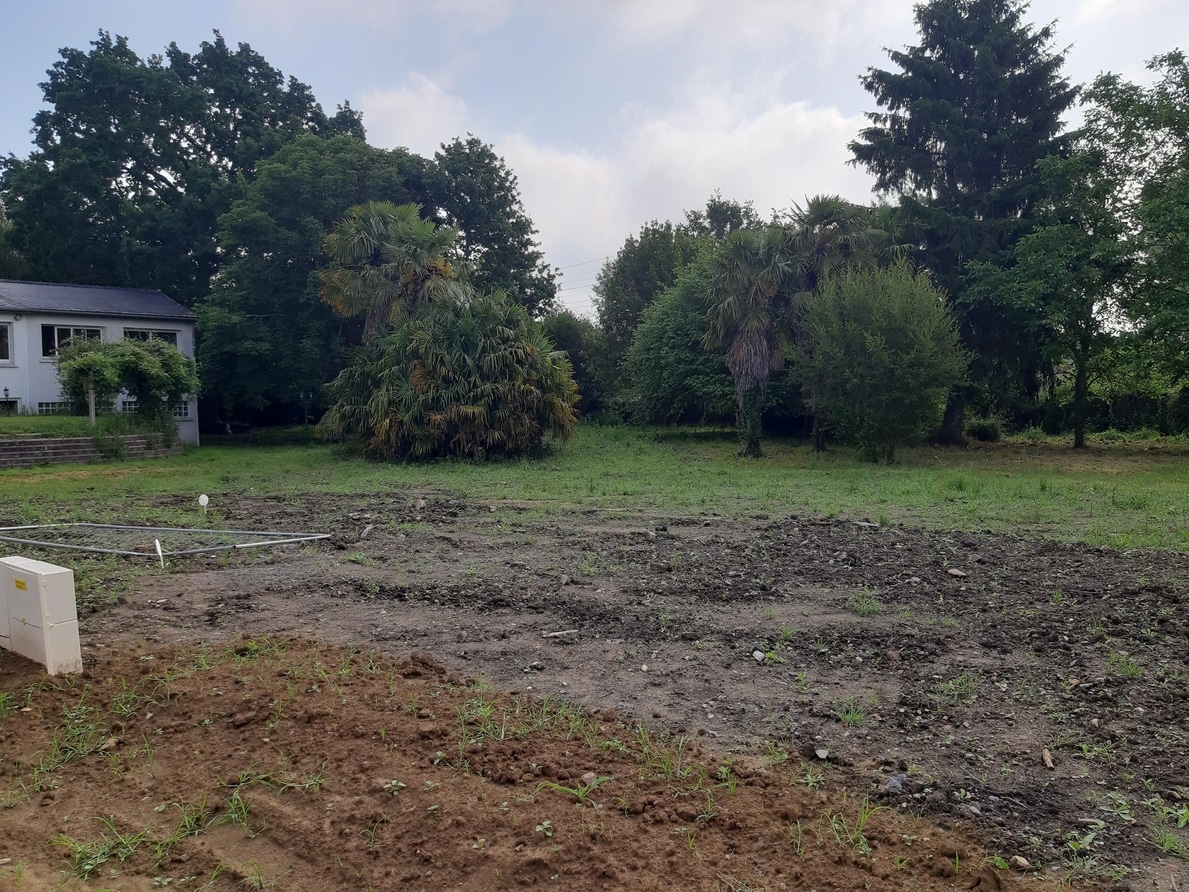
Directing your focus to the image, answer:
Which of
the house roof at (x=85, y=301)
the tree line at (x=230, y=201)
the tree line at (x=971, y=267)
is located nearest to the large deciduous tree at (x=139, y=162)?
the tree line at (x=230, y=201)

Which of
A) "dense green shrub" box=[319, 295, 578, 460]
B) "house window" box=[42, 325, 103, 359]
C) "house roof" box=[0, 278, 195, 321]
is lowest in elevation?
"dense green shrub" box=[319, 295, 578, 460]

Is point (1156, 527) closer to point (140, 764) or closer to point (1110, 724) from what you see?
point (1110, 724)

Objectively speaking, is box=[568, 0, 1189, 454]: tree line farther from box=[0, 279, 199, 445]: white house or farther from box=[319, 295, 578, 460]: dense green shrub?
box=[0, 279, 199, 445]: white house

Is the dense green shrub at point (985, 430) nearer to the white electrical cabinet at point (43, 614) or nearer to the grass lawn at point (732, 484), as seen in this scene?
the grass lawn at point (732, 484)

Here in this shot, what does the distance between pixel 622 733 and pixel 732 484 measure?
11.4m

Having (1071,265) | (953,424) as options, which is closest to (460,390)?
(953,424)

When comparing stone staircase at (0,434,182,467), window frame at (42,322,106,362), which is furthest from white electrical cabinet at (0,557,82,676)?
window frame at (42,322,106,362)

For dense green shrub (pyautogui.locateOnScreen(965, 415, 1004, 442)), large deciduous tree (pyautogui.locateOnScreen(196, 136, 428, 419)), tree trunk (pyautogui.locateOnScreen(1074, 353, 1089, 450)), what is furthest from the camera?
dense green shrub (pyautogui.locateOnScreen(965, 415, 1004, 442))

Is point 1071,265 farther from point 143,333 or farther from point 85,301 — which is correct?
point 85,301

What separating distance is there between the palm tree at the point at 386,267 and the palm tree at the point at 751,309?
6.82m

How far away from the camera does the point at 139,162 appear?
30.6m

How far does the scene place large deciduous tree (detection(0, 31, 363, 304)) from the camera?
2934 cm

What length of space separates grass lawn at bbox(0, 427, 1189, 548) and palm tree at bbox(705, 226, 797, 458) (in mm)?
1682

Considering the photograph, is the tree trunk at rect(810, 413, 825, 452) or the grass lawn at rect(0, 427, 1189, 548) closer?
the grass lawn at rect(0, 427, 1189, 548)
